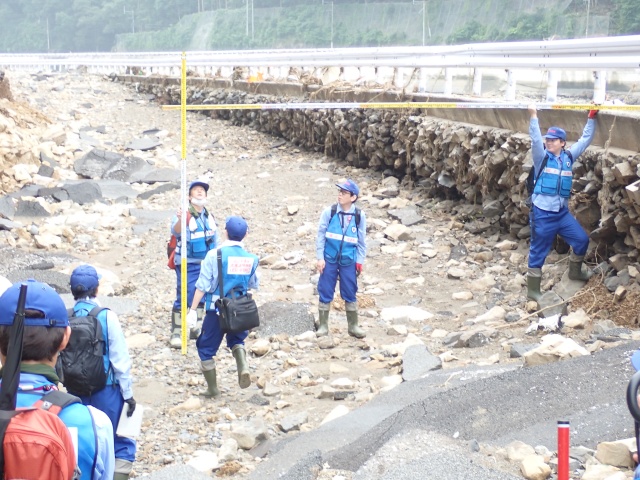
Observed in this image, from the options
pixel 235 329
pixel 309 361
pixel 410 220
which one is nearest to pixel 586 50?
pixel 410 220

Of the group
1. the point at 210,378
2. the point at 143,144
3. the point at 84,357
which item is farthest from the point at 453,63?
the point at 143,144

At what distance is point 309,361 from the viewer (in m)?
7.79

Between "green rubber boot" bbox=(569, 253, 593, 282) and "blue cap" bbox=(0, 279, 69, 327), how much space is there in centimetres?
632

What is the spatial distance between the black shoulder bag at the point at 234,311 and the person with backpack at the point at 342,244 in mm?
1597

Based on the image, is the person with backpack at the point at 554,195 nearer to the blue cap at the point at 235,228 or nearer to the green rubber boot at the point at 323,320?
the green rubber boot at the point at 323,320

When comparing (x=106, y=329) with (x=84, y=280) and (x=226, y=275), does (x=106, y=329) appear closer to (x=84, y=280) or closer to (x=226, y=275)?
(x=84, y=280)

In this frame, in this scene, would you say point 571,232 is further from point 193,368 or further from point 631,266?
point 193,368

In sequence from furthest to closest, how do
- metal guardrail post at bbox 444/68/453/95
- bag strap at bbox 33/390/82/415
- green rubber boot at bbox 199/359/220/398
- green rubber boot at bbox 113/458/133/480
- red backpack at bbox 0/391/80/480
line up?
1. metal guardrail post at bbox 444/68/453/95
2. green rubber boot at bbox 199/359/220/398
3. green rubber boot at bbox 113/458/133/480
4. bag strap at bbox 33/390/82/415
5. red backpack at bbox 0/391/80/480

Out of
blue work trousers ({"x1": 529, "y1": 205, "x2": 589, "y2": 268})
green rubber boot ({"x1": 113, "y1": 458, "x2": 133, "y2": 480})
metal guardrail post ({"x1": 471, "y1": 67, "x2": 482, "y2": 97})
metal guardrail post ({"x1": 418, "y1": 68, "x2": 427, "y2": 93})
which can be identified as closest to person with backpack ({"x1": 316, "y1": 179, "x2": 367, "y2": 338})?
blue work trousers ({"x1": 529, "y1": 205, "x2": 589, "y2": 268})

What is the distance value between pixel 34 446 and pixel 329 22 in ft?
73.1

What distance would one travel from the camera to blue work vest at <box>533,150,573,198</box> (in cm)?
788

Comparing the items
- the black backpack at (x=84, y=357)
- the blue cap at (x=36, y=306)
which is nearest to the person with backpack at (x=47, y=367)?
the blue cap at (x=36, y=306)

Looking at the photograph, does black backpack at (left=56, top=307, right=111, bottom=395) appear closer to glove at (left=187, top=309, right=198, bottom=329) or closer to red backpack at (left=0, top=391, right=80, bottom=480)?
red backpack at (left=0, top=391, right=80, bottom=480)

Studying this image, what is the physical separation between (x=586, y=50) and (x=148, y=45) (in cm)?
3848
